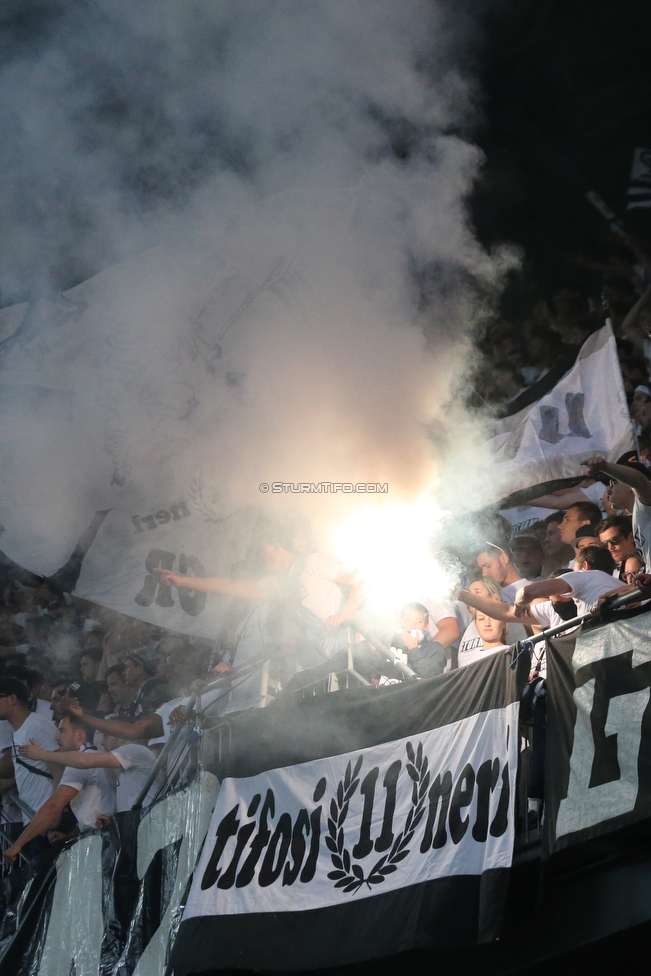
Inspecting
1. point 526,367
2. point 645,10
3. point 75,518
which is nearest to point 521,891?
point 526,367

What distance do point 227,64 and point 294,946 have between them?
3.95 metres

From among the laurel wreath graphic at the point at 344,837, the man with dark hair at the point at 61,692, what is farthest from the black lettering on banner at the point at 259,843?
the man with dark hair at the point at 61,692

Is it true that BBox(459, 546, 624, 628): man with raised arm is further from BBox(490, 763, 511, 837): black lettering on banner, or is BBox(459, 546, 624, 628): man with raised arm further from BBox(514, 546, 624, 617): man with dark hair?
BBox(490, 763, 511, 837): black lettering on banner

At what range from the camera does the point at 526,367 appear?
15.7ft

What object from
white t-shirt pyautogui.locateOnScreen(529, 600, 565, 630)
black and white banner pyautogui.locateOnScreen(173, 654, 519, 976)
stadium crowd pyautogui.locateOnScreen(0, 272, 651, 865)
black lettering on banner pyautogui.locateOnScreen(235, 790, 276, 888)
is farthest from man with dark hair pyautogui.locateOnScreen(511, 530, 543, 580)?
black lettering on banner pyautogui.locateOnScreen(235, 790, 276, 888)

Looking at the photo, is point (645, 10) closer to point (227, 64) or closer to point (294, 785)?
point (227, 64)

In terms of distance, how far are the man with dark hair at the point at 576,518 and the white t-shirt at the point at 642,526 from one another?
36 cm

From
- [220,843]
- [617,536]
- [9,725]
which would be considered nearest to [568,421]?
[617,536]

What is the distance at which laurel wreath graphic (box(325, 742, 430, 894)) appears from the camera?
3.49 metres

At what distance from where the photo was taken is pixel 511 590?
410 centimetres

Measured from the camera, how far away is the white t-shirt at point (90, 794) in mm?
4840

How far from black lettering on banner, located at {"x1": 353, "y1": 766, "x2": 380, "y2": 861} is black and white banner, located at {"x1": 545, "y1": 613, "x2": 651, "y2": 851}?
775mm

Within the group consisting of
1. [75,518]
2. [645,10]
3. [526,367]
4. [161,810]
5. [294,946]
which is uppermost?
[645,10]

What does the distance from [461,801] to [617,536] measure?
1.30 meters
